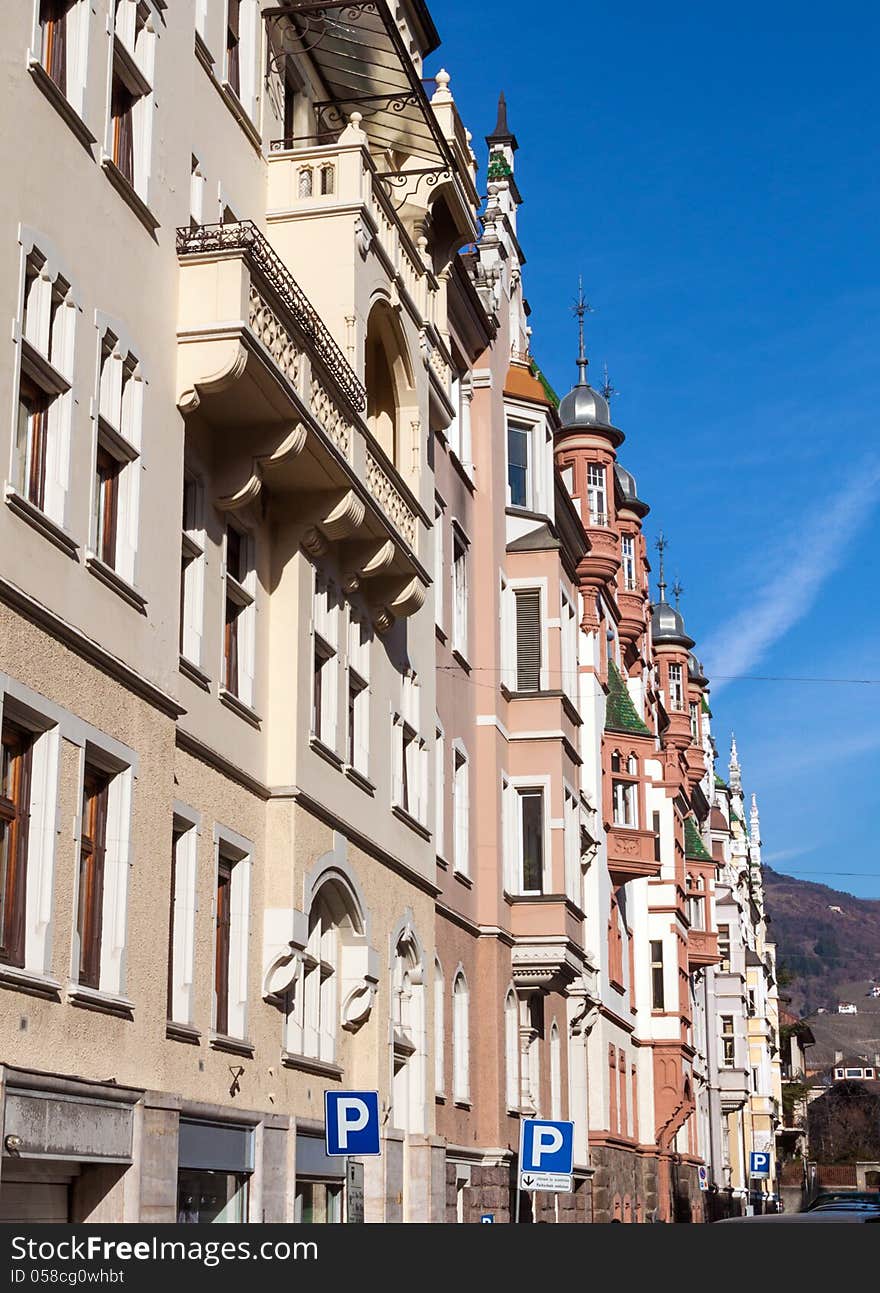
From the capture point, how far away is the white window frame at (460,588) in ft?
105

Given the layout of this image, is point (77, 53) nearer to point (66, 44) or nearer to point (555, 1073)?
point (66, 44)

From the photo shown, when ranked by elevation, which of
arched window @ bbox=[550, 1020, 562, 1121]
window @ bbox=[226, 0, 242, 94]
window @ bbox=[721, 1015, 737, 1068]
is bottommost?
arched window @ bbox=[550, 1020, 562, 1121]

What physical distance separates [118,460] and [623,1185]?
1346 inches

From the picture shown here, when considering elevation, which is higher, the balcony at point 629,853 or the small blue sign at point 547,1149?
the balcony at point 629,853

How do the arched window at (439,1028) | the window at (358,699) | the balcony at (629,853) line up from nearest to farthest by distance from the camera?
the window at (358,699)
the arched window at (439,1028)
the balcony at (629,853)

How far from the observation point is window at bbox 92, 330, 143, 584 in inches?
641

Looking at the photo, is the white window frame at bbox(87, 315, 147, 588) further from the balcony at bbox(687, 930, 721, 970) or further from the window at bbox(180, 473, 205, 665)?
the balcony at bbox(687, 930, 721, 970)

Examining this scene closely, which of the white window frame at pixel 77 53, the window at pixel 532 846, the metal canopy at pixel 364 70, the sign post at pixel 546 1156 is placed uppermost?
the metal canopy at pixel 364 70

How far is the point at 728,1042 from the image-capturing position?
88750 millimetres

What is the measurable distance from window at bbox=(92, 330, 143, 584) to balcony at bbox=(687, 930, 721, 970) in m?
51.7

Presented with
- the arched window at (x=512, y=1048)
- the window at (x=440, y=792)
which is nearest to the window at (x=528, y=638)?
the window at (x=440, y=792)

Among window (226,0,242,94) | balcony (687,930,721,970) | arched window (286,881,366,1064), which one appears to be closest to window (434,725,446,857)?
arched window (286,881,366,1064)

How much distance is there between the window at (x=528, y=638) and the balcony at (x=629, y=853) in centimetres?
1223

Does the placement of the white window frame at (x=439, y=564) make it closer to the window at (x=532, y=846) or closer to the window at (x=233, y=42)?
the window at (x=532, y=846)
